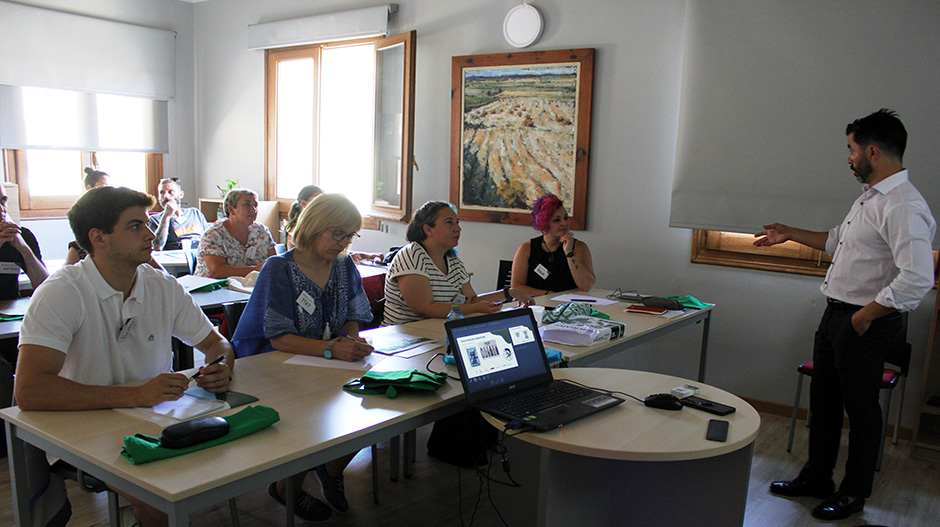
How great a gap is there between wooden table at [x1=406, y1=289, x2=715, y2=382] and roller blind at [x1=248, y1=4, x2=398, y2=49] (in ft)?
10.5

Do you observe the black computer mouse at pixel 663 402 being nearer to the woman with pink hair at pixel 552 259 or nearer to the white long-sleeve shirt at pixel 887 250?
the white long-sleeve shirt at pixel 887 250

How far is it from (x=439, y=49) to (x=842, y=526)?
14.0 ft

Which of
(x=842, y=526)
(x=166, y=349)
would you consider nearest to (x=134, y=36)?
(x=166, y=349)

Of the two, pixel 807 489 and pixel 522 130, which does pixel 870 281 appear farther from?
pixel 522 130

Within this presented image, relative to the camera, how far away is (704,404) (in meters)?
2.04

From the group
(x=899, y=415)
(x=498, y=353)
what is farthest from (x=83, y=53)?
(x=899, y=415)

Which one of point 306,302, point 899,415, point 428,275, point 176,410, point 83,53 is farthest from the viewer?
point 83,53

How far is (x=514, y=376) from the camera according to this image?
6.71 feet

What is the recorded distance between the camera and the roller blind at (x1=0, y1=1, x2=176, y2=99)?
6293mm

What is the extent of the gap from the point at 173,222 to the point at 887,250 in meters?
5.43

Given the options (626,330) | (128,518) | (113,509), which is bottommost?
(128,518)

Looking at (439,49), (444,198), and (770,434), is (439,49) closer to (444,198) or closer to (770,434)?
(444,198)

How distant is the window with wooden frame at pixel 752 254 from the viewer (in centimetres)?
407

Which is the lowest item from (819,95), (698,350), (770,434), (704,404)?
(770,434)
